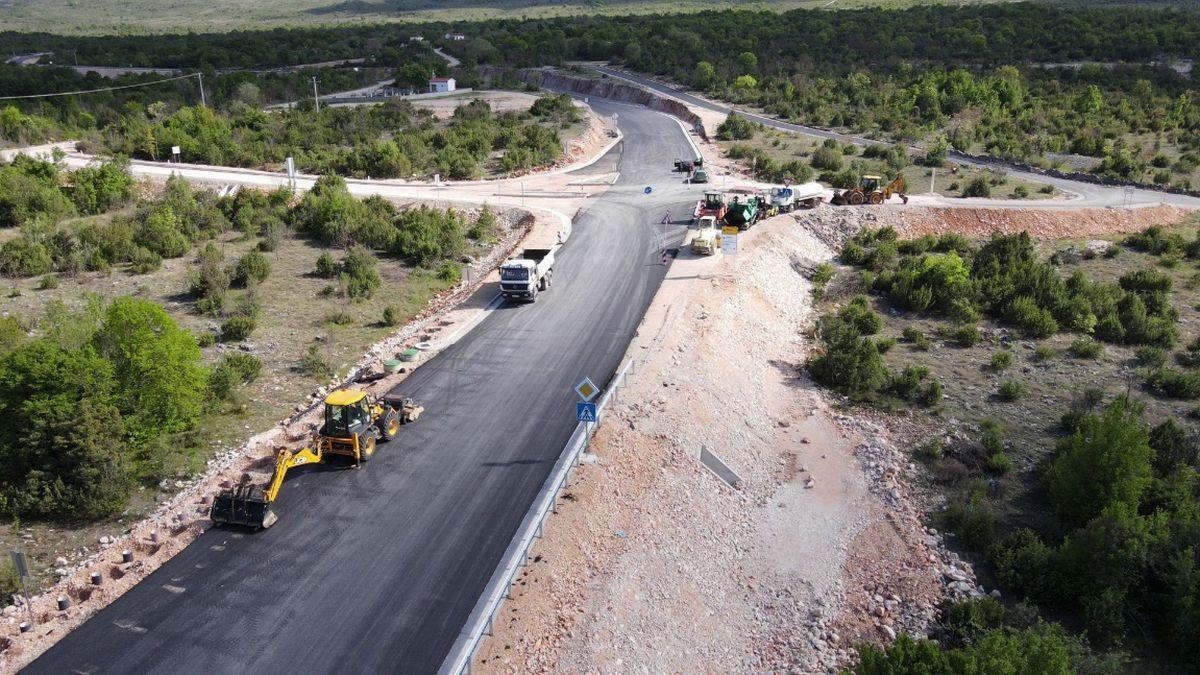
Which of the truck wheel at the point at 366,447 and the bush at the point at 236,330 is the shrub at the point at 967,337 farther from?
the bush at the point at 236,330

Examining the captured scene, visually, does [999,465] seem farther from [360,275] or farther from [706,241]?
[360,275]

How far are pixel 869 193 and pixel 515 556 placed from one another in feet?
134

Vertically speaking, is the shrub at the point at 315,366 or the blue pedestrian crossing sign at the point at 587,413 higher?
the blue pedestrian crossing sign at the point at 587,413

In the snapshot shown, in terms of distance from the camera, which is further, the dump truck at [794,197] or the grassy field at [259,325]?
the dump truck at [794,197]

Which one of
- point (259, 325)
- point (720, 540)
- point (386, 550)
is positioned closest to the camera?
point (386, 550)

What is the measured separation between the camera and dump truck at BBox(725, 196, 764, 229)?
46.7 m

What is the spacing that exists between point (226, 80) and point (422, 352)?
78.0 metres

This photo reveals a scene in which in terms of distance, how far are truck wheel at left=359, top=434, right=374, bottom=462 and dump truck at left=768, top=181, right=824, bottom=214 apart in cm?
3226

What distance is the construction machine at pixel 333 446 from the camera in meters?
21.5

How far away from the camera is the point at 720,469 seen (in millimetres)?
26219

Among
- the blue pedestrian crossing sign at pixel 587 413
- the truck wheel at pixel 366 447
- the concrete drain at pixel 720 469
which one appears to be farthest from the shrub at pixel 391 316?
the concrete drain at pixel 720 469

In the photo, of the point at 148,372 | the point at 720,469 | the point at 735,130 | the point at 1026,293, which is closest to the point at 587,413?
the point at 720,469

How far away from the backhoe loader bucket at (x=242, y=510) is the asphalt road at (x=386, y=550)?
0.30 m

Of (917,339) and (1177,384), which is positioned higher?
(1177,384)
